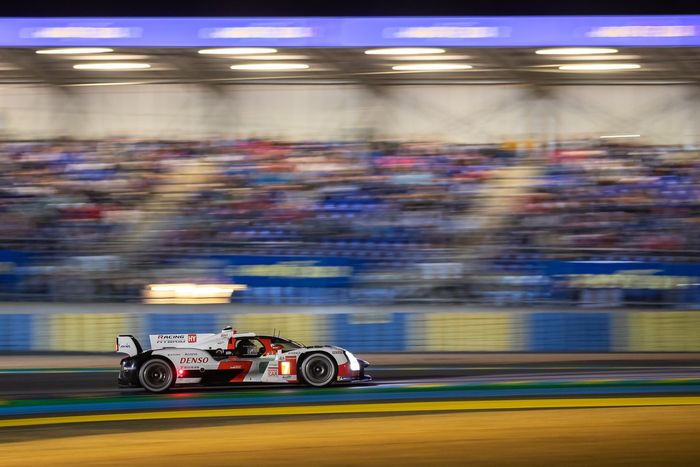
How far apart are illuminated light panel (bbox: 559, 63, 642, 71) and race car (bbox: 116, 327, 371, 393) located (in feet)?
31.3

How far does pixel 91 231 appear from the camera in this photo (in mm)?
16734

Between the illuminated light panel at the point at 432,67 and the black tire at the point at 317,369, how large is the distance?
934 cm

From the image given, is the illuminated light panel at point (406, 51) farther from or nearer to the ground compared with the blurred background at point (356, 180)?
farther from the ground

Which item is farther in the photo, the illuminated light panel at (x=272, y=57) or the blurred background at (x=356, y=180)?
the illuminated light panel at (x=272, y=57)

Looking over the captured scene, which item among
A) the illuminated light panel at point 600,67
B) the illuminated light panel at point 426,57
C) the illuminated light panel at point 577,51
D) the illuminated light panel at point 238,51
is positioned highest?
the illuminated light panel at point 238,51

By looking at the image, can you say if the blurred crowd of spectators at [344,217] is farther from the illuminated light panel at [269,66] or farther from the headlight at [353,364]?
the headlight at [353,364]

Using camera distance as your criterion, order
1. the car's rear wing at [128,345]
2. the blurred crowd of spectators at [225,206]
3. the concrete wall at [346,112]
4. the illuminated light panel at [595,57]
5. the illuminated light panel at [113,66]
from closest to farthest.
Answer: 1. the car's rear wing at [128,345]
2. the blurred crowd of spectators at [225,206]
3. the illuminated light panel at [595,57]
4. the concrete wall at [346,112]
5. the illuminated light panel at [113,66]

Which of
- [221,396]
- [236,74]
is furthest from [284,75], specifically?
[221,396]

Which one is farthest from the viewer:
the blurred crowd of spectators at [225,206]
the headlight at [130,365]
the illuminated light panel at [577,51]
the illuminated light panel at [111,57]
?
the illuminated light panel at [111,57]

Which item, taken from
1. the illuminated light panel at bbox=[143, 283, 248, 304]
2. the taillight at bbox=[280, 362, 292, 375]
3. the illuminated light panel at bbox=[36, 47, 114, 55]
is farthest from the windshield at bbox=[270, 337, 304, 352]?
the illuminated light panel at bbox=[36, 47, 114, 55]

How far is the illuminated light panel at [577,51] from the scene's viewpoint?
59.0 feet

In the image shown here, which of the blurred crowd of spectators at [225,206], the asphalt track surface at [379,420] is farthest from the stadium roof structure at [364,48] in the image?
the asphalt track surface at [379,420]

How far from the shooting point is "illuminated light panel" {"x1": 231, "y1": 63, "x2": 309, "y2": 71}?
1956cm

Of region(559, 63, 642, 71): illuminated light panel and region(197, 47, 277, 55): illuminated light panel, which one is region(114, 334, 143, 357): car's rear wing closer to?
region(197, 47, 277, 55): illuminated light panel
